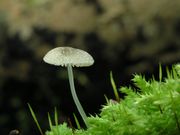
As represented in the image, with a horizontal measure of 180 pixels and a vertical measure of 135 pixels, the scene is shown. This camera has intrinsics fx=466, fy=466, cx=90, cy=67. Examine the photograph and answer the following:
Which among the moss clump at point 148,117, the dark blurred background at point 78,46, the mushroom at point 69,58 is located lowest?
the moss clump at point 148,117

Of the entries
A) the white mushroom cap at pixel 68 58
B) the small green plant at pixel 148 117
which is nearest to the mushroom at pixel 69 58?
the white mushroom cap at pixel 68 58

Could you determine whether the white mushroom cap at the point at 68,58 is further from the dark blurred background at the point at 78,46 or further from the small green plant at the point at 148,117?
the dark blurred background at the point at 78,46

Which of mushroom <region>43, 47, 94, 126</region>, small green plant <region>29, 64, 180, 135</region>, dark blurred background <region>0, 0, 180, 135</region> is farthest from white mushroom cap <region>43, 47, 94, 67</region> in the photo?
dark blurred background <region>0, 0, 180, 135</region>

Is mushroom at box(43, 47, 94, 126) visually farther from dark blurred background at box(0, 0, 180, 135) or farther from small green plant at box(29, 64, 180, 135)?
dark blurred background at box(0, 0, 180, 135)

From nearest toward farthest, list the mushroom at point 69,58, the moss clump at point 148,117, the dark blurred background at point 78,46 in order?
the moss clump at point 148,117
the mushroom at point 69,58
the dark blurred background at point 78,46

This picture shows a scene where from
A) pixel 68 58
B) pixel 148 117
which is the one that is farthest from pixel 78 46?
pixel 148 117

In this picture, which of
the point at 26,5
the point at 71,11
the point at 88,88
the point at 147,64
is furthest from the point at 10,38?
the point at 147,64

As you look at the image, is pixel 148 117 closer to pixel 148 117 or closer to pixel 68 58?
pixel 148 117

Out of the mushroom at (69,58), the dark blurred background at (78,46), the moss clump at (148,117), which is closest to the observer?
the moss clump at (148,117)

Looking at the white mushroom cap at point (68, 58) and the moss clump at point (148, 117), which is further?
the white mushroom cap at point (68, 58)
